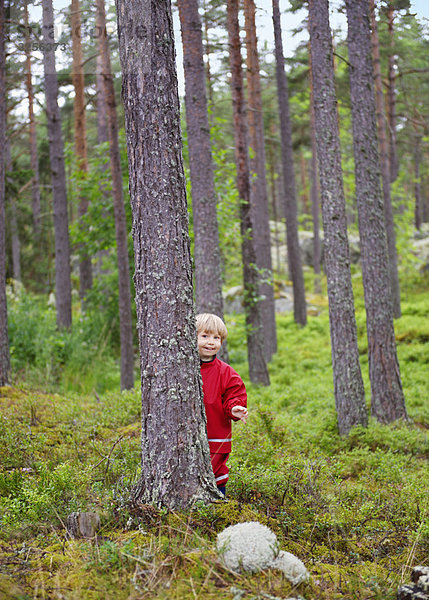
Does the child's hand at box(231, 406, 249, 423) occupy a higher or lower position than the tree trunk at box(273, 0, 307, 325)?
lower

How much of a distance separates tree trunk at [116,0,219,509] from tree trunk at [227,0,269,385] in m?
7.84

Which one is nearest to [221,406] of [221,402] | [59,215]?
[221,402]

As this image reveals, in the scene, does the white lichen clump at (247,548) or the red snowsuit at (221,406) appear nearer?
the white lichen clump at (247,548)

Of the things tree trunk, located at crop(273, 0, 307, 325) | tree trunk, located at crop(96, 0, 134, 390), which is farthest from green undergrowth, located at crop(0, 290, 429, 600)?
tree trunk, located at crop(273, 0, 307, 325)

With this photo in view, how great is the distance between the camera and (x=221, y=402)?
4047 mm

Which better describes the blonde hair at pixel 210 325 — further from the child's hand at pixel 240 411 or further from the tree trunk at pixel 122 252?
the tree trunk at pixel 122 252

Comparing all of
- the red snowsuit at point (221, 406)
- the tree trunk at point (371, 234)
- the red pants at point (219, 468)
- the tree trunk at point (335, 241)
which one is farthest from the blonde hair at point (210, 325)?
the tree trunk at point (371, 234)

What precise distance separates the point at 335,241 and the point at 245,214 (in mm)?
4440

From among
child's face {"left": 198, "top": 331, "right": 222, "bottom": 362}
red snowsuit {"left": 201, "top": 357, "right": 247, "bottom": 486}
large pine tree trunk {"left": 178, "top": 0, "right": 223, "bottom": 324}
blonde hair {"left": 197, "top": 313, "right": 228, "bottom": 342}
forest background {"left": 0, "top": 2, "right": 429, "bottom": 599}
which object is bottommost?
forest background {"left": 0, "top": 2, "right": 429, "bottom": 599}

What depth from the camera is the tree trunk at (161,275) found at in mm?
3414

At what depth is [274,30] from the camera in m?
14.9

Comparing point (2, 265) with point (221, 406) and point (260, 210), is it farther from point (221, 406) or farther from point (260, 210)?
point (260, 210)

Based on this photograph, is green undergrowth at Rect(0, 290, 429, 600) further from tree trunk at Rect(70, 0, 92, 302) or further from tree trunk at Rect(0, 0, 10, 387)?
tree trunk at Rect(70, 0, 92, 302)

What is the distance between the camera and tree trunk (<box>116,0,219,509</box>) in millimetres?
3414
